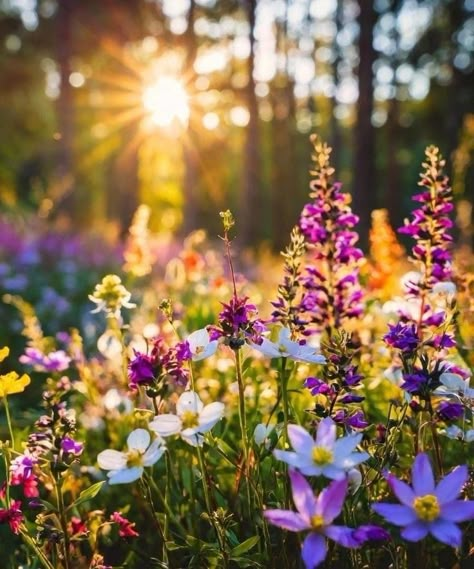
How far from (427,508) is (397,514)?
0.06 meters

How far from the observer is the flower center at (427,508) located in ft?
3.98

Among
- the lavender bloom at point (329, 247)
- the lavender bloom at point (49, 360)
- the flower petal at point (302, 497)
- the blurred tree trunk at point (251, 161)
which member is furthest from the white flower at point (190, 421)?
the blurred tree trunk at point (251, 161)

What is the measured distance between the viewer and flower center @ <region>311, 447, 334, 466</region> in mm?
1286

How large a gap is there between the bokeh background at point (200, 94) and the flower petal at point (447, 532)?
16.9 ft

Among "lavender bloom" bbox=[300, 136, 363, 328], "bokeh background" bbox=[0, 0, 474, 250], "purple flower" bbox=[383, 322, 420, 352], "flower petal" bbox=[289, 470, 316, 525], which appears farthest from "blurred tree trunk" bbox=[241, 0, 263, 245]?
"flower petal" bbox=[289, 470, 316, 525]

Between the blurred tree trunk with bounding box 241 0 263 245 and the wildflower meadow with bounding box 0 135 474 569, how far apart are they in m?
13.3

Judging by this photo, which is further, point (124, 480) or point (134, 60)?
point (134, 60)

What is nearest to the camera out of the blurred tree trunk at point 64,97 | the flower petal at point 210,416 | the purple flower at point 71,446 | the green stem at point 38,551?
the flower petal at point 210,416

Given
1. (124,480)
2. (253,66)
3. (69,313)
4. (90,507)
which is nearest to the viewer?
(124,480)

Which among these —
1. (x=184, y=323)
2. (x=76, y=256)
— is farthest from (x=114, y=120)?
(x=184, y=323)

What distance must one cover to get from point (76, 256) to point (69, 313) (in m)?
1.75

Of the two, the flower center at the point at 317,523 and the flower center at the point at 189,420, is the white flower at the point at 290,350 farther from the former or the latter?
the flower center at the point at 317,523

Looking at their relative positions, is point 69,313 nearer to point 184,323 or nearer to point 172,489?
point 184,323

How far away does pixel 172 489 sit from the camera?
6.84 feet
